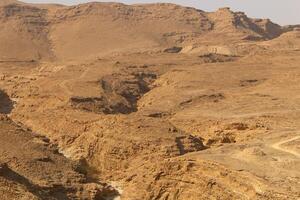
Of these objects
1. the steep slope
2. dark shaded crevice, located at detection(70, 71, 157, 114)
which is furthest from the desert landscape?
the steep slope

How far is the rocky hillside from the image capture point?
254 ft

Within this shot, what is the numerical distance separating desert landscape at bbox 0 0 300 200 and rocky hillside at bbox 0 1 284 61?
38 cm

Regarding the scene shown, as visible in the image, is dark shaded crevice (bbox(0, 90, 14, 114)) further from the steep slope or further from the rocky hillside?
the rocky hillside

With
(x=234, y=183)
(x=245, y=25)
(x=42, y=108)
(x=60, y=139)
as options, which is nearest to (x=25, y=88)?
(x=42, y=108)

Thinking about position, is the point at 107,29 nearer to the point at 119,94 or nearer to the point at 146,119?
the point at 119,94

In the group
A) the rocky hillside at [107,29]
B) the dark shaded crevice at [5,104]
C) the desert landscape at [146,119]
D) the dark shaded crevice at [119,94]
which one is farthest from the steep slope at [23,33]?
the dark shaded crevice at [119,94]

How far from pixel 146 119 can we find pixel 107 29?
5636cm

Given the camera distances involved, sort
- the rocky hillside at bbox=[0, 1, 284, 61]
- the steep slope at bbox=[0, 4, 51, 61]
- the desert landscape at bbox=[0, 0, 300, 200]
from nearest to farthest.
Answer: the desert landscape at bbox=[0, 0, 300, 200]
the steep slope at bbox=[0, 4, 51, 61]
the rocky hillside at bbox=[0, 1, 284, 61]

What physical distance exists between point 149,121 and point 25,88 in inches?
754

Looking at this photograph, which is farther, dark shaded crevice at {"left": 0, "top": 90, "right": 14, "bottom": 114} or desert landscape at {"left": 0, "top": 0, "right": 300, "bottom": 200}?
dark shaded crevice at {"left": 0, "top": 90, "right": 14, "bottom": 114}

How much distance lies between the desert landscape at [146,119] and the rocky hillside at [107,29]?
0.38 m

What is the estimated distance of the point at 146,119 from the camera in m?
29.5

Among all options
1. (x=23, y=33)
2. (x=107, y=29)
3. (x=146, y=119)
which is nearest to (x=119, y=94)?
(x=146, y=119)

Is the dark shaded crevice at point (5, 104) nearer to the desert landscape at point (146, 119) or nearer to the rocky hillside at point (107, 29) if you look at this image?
the desert landscape at point (146, 119)
